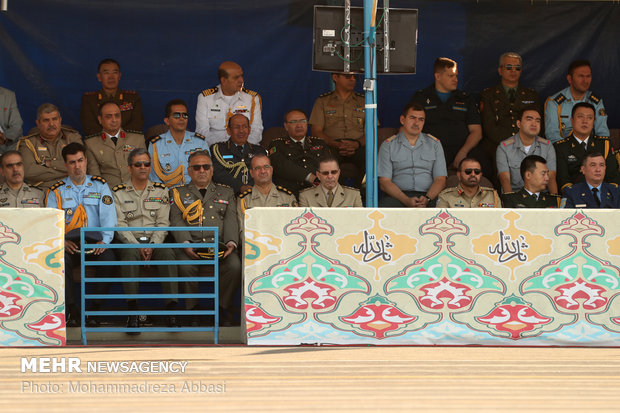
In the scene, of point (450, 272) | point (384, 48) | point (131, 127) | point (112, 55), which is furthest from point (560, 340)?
point (112, 55)

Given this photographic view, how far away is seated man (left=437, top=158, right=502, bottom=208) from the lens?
856 centimetres

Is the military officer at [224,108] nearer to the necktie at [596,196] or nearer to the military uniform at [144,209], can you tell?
the military uniform at [144,209]

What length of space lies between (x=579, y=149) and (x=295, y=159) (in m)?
3.03

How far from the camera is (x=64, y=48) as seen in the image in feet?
33.2

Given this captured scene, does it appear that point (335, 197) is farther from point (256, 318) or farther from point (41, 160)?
point (41, 160)

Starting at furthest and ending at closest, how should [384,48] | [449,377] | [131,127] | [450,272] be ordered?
1. [131,127]
2. [384,48]
3. [450,272]
4. [449,377]

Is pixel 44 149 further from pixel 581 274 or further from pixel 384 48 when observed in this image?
pixel 581 274

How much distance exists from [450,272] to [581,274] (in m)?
0.99

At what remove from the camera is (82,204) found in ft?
26.2

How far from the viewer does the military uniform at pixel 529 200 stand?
27.8 ft

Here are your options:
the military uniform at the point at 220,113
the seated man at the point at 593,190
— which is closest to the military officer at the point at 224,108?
the military uniform at the point at 220,113

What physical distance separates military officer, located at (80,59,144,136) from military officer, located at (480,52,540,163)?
→ 3792 mm

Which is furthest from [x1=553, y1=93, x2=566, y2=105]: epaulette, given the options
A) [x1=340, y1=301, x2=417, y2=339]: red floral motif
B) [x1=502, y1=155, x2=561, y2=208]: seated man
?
[x1=340, y1=301, x2=417, y2=339]: red floral motif

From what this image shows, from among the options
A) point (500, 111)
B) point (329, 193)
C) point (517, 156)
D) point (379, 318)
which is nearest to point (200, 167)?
point (329, 193)
